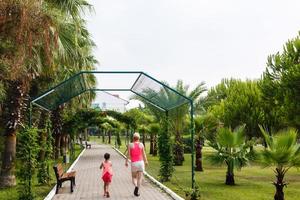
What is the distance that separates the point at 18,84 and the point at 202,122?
41.3ft

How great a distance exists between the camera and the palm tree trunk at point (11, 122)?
1563cm

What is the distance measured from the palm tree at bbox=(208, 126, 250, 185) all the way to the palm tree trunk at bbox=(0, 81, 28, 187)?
24.1 ft

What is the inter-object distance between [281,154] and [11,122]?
28.7 ft

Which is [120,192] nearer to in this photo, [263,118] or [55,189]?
[55,189]

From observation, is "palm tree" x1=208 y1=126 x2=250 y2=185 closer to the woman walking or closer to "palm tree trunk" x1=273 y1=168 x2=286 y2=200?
"palm tree trunk" x1=273 y1=168 x2=286 y2=200

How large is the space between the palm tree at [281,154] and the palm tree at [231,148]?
5.07 m

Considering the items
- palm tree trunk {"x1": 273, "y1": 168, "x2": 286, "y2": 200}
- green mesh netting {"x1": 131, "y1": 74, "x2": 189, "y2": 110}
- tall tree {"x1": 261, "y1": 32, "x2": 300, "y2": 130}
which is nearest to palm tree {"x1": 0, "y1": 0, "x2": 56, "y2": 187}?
green mesh netting {"x1": 131, "y1": 74, "x2": 189, "y2": 110}

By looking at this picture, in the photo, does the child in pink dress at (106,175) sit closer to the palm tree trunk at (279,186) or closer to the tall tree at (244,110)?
the palm tree trunk at (279,186)

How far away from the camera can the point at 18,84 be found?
15.6 meters

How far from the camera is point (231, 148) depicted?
60.5ft

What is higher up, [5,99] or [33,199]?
[5,99]

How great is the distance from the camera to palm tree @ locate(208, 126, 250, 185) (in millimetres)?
18125

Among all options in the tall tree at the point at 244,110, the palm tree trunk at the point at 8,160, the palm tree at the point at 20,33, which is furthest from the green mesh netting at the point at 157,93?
the tall tree at the point at 244,110

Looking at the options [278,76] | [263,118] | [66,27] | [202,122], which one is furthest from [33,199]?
[263,118]
